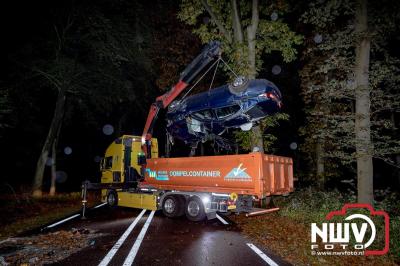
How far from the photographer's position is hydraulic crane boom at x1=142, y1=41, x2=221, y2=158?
413 inches

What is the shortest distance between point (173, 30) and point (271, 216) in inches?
497

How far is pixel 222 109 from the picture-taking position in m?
10.6

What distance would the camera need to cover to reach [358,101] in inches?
394

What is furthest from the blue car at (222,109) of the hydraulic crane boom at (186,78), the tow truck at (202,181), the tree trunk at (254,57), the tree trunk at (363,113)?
the tree trunk at (363,113)

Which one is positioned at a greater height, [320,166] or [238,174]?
[320,166]

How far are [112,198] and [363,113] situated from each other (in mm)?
11879

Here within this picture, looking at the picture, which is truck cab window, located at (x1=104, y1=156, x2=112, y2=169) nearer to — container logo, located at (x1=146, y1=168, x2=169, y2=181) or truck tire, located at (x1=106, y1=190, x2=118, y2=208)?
truck tire, located at (x1=106, y1=190, x2=118, y2=208)

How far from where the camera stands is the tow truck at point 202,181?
30.2 feet

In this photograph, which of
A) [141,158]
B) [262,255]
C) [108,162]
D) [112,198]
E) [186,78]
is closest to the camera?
[262,255]

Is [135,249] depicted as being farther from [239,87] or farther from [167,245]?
[239,87]

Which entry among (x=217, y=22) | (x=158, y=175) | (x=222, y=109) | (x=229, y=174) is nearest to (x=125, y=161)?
(x=158, y=175)

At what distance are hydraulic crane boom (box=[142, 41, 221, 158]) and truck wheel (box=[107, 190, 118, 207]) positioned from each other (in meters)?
2.68

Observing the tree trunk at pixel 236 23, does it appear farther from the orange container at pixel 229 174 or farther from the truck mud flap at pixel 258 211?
the truck mud flap at pixel 258 211

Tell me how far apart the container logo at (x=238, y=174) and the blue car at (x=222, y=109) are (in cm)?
201
